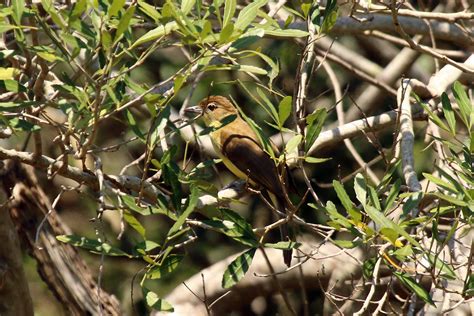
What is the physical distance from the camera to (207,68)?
365 centimetres

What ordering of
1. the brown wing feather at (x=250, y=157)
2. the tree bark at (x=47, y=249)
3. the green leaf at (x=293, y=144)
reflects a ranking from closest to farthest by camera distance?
1. the green leaf at (x=293, y=144)
2. the brown wing feather at (x=250, y=157)
3. the tree bark at (x=47, y=249)

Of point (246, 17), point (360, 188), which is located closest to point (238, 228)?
point (360, 188)

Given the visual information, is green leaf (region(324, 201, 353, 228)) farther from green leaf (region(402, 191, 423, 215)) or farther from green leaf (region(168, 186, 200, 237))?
green leaf (region(168, 186, 200, 237))

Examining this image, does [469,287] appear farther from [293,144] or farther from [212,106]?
[212,106]

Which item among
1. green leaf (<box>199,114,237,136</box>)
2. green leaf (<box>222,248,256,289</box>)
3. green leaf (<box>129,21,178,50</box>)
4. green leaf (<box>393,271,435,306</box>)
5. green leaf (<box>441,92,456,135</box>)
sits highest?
green leaf (<box>129,21,178,50</box>)

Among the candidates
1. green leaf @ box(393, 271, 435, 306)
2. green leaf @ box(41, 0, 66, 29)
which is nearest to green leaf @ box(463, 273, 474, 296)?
green leaf @ box(393, 271, 435, 306)

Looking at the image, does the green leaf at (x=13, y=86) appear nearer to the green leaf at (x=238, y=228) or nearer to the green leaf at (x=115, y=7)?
the green leaf at (x=115, y=7)

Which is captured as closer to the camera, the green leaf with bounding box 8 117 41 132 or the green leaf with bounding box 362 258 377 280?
the green leaf with bounding box 8 117 41 132

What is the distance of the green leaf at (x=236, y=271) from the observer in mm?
3787

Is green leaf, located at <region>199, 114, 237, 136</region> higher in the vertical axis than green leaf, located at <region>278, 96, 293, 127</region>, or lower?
lower

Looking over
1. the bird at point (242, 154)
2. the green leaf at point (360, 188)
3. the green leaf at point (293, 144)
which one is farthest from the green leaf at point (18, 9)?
the bird at point (242, 154)

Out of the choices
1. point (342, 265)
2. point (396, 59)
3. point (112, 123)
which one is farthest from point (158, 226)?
point (396, 59)

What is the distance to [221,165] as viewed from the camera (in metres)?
8.06

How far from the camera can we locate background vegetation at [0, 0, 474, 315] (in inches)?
142
